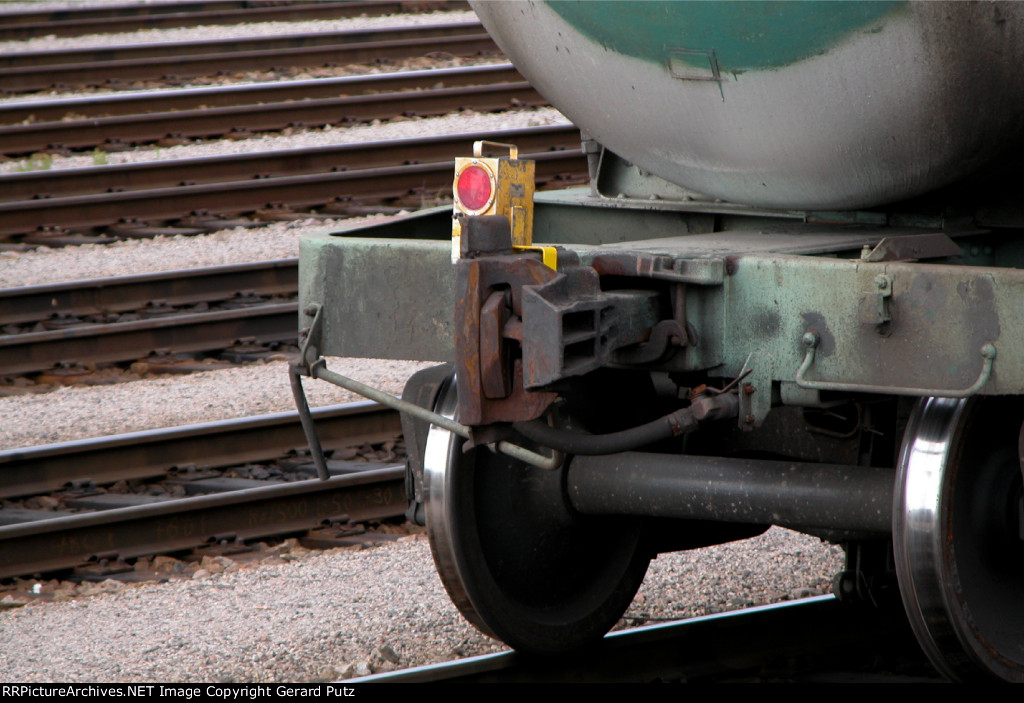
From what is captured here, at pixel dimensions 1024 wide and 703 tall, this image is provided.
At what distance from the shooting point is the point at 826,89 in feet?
9.77

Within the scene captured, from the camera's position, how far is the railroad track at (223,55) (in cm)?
1287

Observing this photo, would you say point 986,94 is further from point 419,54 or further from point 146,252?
point 419,54

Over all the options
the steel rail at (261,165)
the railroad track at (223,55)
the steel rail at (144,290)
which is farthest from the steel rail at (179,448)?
the railroad track at (223,55)

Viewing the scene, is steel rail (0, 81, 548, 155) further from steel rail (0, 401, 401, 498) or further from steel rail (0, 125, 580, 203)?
steel rail (0, 401, 401, 498)

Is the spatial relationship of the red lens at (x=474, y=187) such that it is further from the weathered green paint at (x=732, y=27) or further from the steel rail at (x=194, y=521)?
the steel rail at (x=194, y=521)

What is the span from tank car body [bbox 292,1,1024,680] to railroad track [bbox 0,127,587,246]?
566cm

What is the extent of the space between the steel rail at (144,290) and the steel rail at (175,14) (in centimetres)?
817

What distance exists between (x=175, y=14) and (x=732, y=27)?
46.3 feet

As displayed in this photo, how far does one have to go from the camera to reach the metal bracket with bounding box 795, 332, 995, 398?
2.65 m

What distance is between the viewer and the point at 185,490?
5.58m

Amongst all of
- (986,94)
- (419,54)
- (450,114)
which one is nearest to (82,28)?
(419,54)

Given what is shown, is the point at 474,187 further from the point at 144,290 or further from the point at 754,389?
the point at 144,290

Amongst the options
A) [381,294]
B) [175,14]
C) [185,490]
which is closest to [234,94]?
[175,14]

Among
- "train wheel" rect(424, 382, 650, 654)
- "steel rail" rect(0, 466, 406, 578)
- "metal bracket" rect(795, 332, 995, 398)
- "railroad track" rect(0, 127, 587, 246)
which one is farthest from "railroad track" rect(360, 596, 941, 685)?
"railroad track" rect(0, 127, 587, 246)
